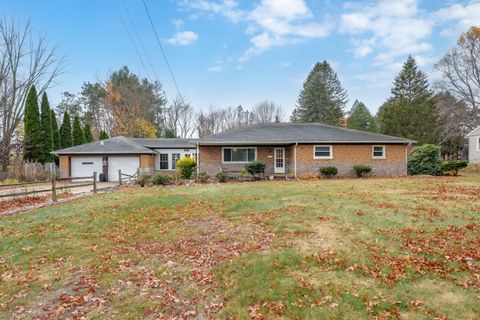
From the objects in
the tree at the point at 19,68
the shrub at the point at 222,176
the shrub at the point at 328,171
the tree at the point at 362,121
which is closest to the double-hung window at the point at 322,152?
the shrub at the point at 328,171

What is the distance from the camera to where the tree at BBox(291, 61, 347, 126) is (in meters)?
46.7

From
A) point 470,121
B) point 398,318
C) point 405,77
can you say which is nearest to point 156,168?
point 398,318

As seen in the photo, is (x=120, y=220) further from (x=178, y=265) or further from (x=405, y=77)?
(x=405, y=77)

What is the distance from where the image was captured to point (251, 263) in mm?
5250

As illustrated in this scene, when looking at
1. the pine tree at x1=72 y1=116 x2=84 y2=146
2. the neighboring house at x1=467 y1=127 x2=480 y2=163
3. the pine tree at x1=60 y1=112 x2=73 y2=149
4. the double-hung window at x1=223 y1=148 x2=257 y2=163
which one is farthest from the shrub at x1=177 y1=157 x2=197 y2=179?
the neighboring house at x1=467 y1=127 x2=480 y2=163

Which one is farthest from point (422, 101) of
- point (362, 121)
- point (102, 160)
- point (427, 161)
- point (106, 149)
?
point (102, 160)

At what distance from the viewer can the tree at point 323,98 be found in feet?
153

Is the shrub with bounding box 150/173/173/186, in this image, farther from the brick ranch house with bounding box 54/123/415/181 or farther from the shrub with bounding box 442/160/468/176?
the shrub with bounding box 442/160/468/176

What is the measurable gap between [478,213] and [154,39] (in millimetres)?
15438

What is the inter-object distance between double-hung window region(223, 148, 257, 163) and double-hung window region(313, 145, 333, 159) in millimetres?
4292

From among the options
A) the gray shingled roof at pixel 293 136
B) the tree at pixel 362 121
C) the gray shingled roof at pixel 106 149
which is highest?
the tree at pixel 362 121

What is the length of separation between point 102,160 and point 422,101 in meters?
39.4

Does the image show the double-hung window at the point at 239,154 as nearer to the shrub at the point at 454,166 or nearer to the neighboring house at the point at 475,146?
the shrub at the point at 454,166

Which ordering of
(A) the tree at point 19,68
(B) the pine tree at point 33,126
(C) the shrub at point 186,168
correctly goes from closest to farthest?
(C) the shrub at point 186,168, (A) the tree at point 19,68, (B) the pine tree at point 33,126
